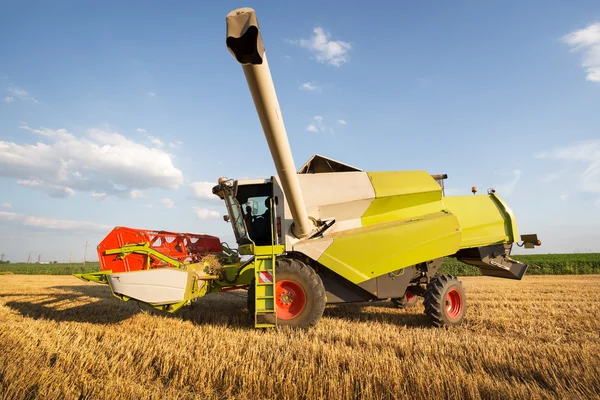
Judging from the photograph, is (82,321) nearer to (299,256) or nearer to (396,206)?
(299,256)

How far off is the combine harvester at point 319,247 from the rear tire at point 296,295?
0.01m

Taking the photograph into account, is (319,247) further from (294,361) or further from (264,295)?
(294,361)

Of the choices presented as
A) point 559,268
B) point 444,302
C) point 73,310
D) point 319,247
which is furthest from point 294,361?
point 559,268

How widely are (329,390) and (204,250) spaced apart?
441cm

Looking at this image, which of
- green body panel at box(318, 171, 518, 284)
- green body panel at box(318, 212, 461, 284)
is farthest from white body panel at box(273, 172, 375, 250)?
green body panel at box(318, 212, 461, 284)

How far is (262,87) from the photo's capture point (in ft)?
8.43

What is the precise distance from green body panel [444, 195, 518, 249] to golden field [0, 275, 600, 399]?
142 cm

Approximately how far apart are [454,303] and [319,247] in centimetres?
238

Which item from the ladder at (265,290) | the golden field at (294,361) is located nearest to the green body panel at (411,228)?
the ladder at (265,290)

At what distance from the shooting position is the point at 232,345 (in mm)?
3236

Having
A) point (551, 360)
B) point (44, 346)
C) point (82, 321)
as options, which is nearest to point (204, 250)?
point (82, 321)

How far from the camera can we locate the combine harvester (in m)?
4.26

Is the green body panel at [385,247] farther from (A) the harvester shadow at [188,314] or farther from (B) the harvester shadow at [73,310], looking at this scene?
(B) the harvester shadow at [73,310]

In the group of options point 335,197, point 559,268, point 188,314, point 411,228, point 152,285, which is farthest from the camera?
point 559,268
